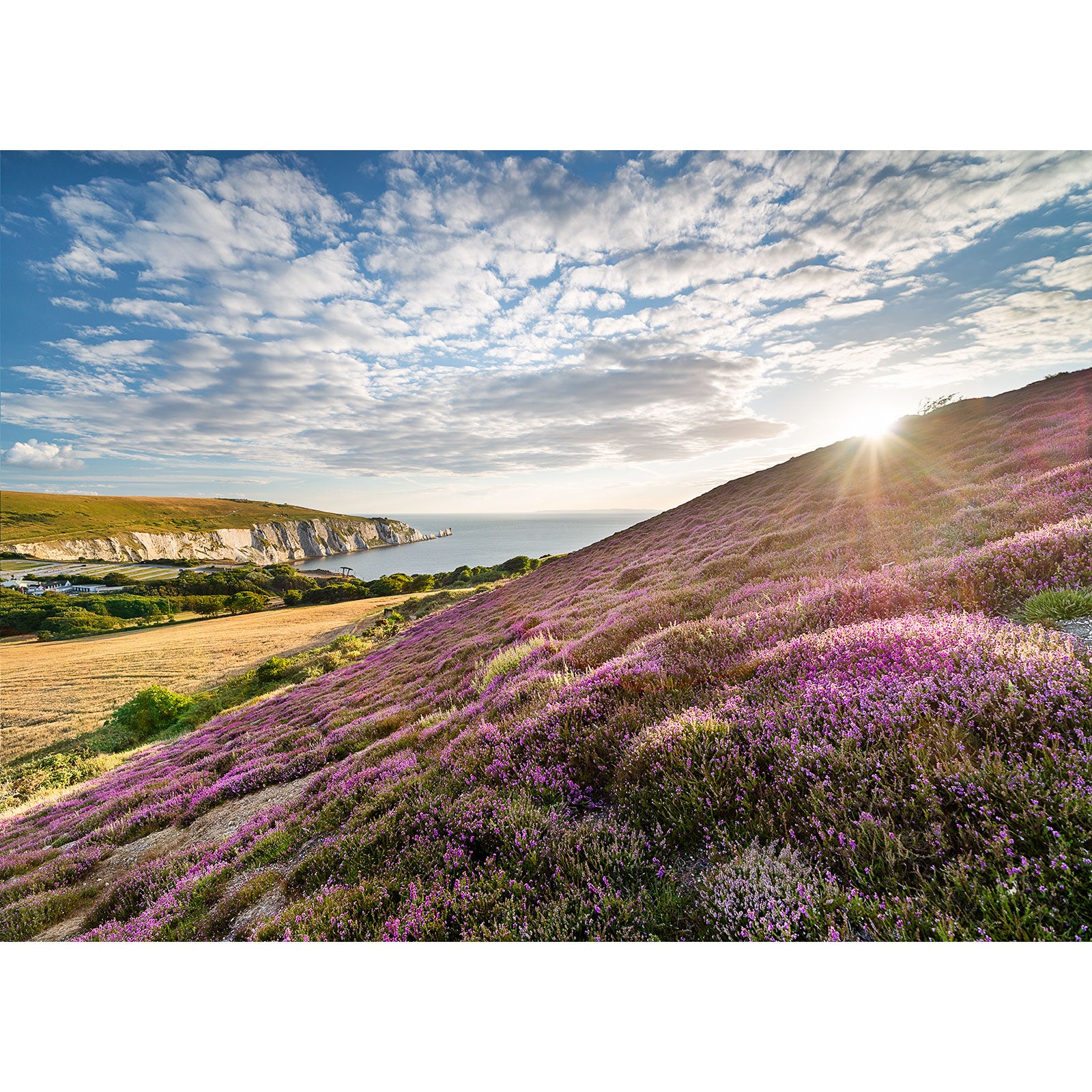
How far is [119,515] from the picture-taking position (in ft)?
438

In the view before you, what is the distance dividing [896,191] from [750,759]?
35.4 feet

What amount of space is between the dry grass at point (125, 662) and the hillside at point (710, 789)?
20.6 meters

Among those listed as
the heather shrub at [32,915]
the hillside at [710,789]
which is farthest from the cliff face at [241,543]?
the hillside at [710,789]

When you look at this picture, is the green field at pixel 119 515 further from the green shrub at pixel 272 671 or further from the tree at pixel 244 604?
the green shrub at pixel 272 671

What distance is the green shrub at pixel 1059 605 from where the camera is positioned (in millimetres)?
3561

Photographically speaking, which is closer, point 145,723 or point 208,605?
point 145,723

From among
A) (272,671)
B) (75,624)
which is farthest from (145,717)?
(75,624)

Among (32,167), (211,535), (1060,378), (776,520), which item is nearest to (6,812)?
(32,167)

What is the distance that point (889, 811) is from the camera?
91.0 inches

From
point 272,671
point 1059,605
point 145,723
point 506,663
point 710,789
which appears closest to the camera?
point 710,789

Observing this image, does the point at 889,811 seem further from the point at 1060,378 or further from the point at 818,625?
the point at 1060,378

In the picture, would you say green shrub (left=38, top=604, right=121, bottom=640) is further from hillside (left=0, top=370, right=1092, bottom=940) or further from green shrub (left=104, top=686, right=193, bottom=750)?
hillside (left=0, top=370, right=1092, bottom=940)

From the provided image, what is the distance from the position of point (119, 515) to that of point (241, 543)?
3670 cm

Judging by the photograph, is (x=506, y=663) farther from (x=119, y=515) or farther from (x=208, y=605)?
(x=119, y=515)
